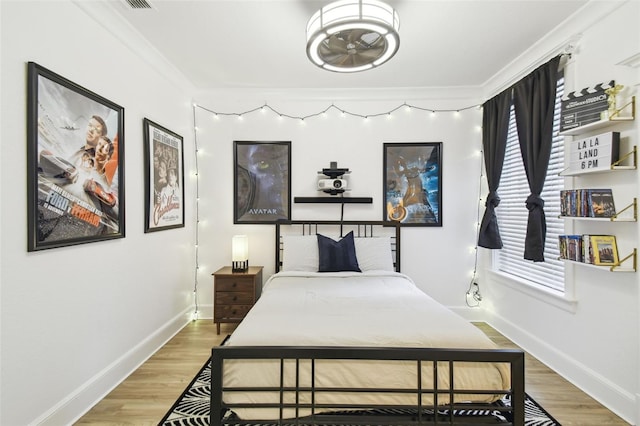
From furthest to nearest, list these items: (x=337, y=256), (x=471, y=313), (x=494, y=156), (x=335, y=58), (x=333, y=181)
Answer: (x=471, y=313) → (x=333, y=181) → (x=494, y=156) → (x=337, y=256) → (x=335, y=58)

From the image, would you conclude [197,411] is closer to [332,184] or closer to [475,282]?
[332,184]

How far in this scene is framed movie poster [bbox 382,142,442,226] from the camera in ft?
12.6

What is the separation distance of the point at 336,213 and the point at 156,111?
225cm

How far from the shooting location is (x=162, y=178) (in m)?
3.11

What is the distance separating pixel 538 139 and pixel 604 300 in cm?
138

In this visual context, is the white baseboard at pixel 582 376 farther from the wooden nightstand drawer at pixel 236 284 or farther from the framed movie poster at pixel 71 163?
the framed movie poster at pixel 71 163

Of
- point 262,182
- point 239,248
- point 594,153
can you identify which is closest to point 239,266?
point 239,248

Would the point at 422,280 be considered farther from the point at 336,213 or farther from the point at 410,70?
the point at 410,70

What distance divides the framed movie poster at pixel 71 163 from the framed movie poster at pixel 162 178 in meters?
0.39

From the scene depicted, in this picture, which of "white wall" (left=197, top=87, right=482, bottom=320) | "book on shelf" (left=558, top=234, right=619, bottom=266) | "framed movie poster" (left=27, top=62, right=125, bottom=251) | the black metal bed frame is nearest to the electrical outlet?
"white wall" (left=197, top=87, right=482, bottom=320)

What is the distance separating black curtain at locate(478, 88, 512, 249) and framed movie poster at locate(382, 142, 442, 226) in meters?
0.54

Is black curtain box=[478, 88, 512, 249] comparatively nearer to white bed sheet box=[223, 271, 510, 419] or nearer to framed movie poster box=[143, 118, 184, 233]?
white bed sheet box=[223, 271, 510, 419]

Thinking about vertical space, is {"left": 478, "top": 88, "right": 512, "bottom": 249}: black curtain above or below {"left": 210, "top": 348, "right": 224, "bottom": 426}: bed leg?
above

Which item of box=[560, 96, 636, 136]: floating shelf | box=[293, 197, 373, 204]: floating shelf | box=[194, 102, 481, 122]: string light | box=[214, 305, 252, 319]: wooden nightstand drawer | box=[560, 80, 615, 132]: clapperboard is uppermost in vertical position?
box=[194, 102, 481, 122]: string light
